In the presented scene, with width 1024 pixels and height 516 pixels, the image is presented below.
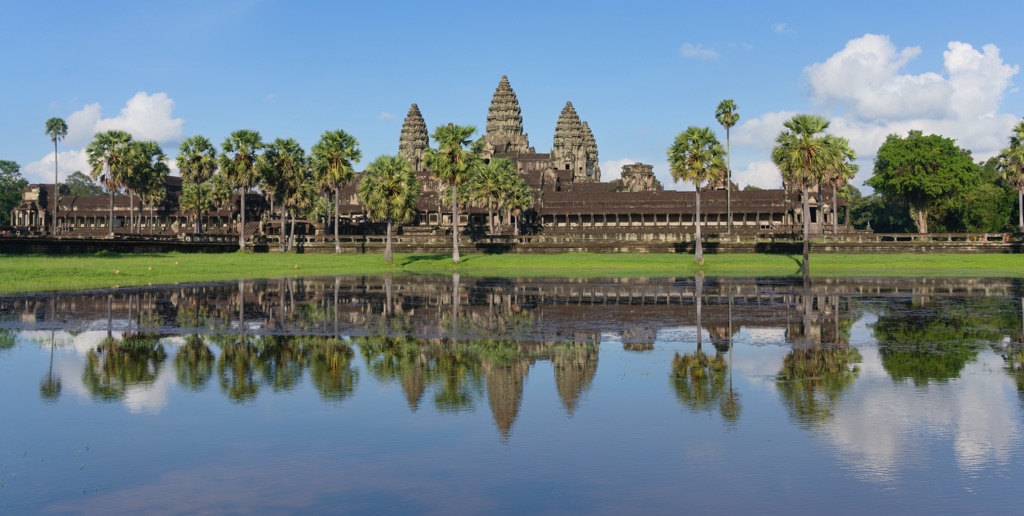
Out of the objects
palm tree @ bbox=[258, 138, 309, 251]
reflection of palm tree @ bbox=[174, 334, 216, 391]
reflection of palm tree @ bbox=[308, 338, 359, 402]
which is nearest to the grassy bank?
palm tree @ bbox=[258, 138, 309, 251]

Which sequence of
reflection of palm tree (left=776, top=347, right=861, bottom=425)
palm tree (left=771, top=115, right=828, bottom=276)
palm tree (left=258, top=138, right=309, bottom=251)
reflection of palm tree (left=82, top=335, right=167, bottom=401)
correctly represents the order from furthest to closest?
1. palm tree (left=258, top=138, right=309, bottom=251)
2. palm tree (left=771, top=115, right=828, bottom=276)
3. reflection of palm tree (left=82, top=335, right=167, bottom=401)
4. reflection of palm tree (left=776, top=347, right=861, bottom=425)

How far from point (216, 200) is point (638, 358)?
106 m

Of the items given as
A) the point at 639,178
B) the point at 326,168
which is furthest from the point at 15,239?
the point at 639,178

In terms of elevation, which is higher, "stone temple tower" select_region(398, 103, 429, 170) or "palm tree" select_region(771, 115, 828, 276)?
"stone temple tower" select_region(398, 103, 429, 170)

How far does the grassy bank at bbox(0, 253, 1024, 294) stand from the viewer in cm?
4800

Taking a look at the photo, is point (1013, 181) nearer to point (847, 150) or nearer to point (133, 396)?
point (847, 150)

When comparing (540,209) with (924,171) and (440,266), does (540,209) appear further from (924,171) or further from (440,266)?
(440,266)

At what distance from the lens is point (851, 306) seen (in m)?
33.3

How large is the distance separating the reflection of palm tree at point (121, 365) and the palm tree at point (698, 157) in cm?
4883

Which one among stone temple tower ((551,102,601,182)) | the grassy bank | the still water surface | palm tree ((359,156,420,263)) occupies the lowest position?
the still water surface

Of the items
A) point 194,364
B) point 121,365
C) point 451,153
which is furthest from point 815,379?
point 451,153

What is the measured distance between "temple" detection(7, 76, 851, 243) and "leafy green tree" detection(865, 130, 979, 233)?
7.81 m

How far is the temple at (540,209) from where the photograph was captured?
10775 cm

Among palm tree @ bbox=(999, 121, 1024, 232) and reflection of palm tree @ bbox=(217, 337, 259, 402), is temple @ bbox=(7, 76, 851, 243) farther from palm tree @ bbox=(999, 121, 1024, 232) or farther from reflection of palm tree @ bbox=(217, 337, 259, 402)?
reflection of palm tree @ bbox=(217, 337, 259, 402)
